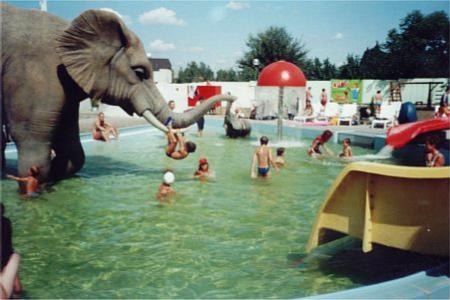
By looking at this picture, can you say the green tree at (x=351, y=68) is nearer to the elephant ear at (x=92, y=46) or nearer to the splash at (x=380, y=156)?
the splash at (x=380, y=156)

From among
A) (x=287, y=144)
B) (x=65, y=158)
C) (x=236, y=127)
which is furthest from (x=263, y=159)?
(x=236, y=127)

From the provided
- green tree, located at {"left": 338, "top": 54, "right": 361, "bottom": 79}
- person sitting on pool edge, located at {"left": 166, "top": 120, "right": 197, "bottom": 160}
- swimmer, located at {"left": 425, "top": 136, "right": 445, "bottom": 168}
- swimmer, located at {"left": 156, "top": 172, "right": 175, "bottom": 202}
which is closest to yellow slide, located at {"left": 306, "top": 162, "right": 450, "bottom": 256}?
swimmer, located at {"left": 156, "top": 172, "right": 175, "bottom": 202}

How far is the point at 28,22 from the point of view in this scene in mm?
7039

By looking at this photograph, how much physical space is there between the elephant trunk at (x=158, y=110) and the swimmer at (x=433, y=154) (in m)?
3.55

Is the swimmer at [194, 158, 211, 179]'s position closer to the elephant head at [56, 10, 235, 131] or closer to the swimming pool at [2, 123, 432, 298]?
the swimming pool at [2, 123, 432, 298]

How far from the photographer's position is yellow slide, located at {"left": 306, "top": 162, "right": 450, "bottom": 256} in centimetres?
356

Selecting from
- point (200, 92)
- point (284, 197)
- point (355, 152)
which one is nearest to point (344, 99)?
point (200, 92)

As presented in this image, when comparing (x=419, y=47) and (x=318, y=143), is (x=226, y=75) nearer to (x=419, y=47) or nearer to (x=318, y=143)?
(x=419, y=47)

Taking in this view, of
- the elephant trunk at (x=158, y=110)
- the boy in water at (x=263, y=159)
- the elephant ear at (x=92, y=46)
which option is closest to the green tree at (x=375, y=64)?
the boy in water at (x=263, y=159)

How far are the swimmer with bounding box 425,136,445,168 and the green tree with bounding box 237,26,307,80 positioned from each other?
42.3 meters

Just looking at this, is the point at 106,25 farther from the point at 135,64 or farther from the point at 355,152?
the point at 355,152

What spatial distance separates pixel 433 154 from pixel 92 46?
5.55 m

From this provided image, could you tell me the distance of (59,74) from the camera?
22.9 ft

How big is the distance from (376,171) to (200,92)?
23810 mm
